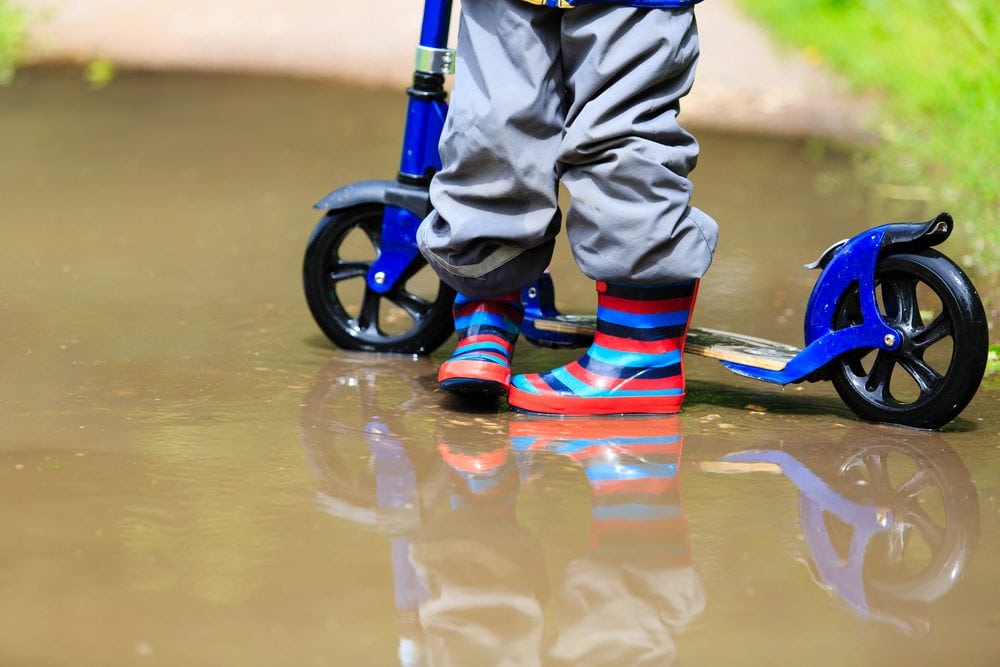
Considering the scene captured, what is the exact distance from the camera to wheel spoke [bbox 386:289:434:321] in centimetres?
286

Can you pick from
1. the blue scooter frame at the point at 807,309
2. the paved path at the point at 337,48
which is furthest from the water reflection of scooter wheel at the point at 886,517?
the paved path at the point at 337,48

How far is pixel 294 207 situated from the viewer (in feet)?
13.9

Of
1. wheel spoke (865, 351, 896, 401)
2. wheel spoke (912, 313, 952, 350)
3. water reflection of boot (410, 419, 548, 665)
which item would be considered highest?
wheel spoke (912, 313, 952, 350)

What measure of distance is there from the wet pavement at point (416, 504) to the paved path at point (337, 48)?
2.83 meters

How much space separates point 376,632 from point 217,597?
208 millimetres

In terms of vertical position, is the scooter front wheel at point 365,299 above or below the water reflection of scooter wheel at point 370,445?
above

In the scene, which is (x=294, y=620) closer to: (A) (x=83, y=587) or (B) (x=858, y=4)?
(A) (x=83, y=587)

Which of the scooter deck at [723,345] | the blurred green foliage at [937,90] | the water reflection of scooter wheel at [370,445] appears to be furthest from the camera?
the blurred green foliage at [937,90]

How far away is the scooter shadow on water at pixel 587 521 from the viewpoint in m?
1.70

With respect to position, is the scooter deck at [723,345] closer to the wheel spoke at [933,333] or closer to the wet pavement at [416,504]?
the wet pavement at [416,504]

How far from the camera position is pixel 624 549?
1.90 meters

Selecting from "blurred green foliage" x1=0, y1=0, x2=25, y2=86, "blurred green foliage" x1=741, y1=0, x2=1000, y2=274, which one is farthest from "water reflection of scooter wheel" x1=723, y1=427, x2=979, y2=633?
"blurred green foliage" x1=0, y1=0, x2=25, y2=86

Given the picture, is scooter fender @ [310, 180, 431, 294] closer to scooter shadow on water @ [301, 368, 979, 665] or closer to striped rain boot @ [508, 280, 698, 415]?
scooter shadow on water @ [301, 368, 979, 665]

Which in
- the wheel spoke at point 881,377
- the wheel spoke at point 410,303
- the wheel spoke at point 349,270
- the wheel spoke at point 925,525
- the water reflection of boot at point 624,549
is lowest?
the water reflection of boot at point 624,549
